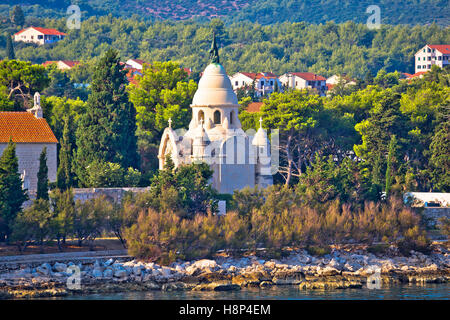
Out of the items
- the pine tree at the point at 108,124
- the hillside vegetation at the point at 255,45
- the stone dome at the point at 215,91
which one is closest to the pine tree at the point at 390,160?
the stone dome at the point at 215,91

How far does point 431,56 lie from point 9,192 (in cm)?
11512

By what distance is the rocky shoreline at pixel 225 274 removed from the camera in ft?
147

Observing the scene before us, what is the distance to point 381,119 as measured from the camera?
6856 cm

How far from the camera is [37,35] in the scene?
16388 cm

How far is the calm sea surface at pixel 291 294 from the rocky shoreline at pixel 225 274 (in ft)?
2.53

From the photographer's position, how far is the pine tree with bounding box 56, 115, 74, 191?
52.4 metres

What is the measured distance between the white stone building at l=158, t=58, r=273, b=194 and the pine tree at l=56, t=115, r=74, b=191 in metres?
4.91

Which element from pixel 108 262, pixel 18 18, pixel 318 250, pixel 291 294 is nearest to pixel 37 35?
pixel 18 18

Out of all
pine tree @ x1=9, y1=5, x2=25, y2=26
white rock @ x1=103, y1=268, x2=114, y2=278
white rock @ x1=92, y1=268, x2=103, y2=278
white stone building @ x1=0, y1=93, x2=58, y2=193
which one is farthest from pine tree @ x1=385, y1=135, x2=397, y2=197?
pine tree @ x1=9, y1=5, x2=25, y2=26

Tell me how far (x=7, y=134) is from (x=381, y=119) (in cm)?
2572

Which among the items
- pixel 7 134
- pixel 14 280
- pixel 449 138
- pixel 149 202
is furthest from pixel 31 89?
pixel 449 138

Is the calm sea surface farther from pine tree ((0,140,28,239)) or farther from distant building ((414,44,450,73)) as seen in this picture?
distant building ((414,44,450,73))

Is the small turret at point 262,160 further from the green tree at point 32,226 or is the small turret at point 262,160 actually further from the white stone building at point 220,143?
the green tree at point 32,226

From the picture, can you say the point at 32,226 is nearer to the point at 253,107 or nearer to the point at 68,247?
the point at 68,247
